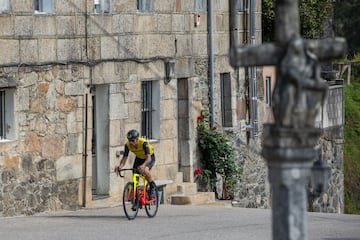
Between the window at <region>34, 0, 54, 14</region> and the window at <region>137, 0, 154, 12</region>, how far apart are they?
10.7 ft

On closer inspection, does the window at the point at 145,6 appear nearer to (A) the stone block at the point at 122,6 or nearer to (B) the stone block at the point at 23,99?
(A) the stone block at the point at 122,6

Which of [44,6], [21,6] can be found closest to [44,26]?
[44,6]

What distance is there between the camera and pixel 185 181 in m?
25.9

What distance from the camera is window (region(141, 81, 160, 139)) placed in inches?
978

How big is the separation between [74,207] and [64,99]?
192cm

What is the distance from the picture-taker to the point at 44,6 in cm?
2142

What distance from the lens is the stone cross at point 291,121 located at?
866 centimetres

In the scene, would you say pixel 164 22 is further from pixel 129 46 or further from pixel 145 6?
pixel 129 46

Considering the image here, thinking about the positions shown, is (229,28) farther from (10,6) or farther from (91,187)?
(10,6)

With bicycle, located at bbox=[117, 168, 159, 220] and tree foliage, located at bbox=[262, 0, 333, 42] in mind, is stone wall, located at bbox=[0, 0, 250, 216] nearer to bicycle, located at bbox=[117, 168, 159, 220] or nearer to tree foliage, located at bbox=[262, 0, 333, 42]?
bicycle, located at bbox=[117, 168, 159, 220]

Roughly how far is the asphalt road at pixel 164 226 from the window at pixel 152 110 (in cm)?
283

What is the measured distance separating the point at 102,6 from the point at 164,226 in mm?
5608

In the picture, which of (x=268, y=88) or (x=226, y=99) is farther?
(x=268, y=88)

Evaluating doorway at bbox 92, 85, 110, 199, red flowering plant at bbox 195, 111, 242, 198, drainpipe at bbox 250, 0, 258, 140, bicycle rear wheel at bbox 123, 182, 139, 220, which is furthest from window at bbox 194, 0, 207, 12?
bicycle rear wheel at bbox 123, 182, 139, 220
